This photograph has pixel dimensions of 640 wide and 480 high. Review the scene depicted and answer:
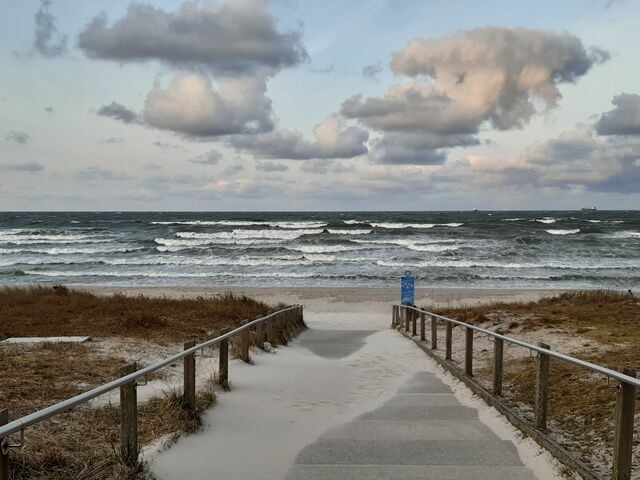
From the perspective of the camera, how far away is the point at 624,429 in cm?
411

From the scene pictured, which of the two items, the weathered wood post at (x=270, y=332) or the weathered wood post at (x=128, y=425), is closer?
the weathered wood post at (x=128, y=425)

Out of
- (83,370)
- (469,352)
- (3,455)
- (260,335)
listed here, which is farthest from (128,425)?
(260,335)

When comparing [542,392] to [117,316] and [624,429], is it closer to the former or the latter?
[624,429]

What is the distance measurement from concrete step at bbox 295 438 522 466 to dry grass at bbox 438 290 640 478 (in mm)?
621

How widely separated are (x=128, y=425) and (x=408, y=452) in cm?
232

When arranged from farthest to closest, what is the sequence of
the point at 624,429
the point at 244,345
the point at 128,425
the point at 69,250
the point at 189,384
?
the point at 69,250, the point at 244,345, the point at 189,384, the point at 128,425, the point at 624,429

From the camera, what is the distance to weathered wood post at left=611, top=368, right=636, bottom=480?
4.08 meters

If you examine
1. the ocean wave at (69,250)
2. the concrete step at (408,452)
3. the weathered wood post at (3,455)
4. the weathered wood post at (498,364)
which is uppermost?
the weathered wood post at (3,455)

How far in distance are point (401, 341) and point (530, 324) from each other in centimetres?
300

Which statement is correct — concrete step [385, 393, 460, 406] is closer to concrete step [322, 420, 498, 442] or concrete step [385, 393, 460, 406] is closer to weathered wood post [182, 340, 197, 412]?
concrete step [322, 420, 498, 442]

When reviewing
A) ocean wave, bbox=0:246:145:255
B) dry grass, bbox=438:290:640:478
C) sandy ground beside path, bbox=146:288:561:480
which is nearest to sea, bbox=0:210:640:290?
ocean wave, bbox=0:246:145:255

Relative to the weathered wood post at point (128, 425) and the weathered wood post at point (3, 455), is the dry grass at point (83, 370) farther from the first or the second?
the weathered wood post at point (3, 455)

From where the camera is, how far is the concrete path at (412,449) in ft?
15.5

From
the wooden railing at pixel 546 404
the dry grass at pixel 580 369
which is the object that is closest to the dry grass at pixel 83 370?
the wooden railing at pixel 546 404
